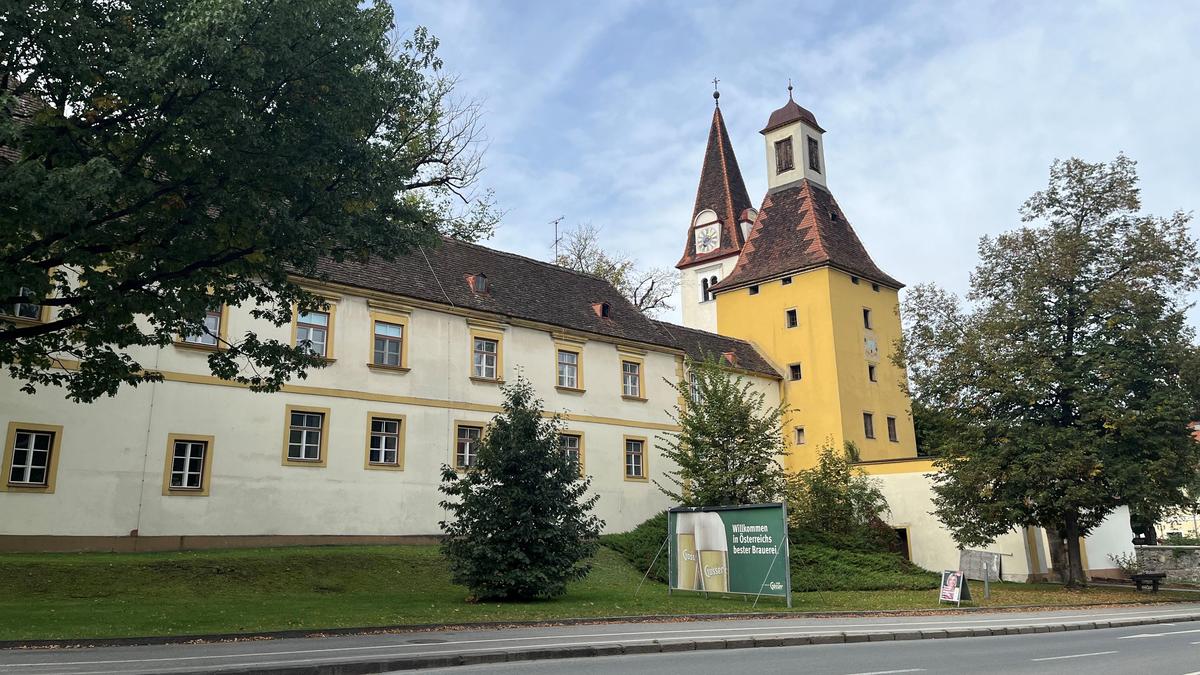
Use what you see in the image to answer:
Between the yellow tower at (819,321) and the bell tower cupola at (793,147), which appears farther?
the bell tower cupola at (793,147)

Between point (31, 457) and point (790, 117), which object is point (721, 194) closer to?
point (790, 117)

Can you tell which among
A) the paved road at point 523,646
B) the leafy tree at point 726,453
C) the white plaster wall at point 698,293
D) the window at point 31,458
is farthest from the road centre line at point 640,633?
the white plaster wall at point 698,293

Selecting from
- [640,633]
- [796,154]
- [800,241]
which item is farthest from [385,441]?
[796,154]

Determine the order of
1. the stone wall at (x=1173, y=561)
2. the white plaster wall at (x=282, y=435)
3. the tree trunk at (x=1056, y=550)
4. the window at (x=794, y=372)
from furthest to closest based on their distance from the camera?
1. the window at (x=794, y=372)
2. the stone wall at (x=1173, y=561)
3. the tree trunk at (x=1056, y=550)
4. the white plaster wall at (x=282, y=435)

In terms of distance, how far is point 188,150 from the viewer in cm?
1326

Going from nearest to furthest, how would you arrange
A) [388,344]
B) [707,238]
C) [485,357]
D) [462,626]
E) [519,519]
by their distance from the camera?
1. [462,626]
2. [519,519]
3. [388,344]
4. [485,357]
5. [707,238]

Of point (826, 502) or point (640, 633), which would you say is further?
point (826, 502)

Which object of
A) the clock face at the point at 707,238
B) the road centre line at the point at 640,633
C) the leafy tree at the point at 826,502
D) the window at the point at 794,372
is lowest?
the road centre line at the point at 640,633

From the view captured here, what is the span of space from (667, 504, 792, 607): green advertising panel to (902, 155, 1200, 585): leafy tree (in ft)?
37.9

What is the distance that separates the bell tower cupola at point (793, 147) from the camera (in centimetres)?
5178

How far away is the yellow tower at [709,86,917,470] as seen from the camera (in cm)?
4288

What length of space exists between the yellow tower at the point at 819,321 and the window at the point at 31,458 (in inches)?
1110

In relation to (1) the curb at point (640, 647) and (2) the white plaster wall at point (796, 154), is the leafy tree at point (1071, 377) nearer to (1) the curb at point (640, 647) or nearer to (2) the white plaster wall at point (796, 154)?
(1) the curb at point (640, 647)

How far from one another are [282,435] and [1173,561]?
36739mm
